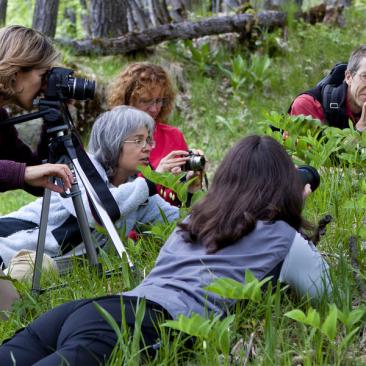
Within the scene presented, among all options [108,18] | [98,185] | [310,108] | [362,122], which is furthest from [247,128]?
[98,185]

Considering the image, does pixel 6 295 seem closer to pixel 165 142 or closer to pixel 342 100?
pixel 165 142

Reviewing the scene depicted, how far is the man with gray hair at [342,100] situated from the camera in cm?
500

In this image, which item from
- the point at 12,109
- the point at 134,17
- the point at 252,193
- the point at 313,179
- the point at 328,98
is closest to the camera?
the point at 252,193

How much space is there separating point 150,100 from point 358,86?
4.83 feet

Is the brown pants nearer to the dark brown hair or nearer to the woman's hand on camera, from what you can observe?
the dark brown hair

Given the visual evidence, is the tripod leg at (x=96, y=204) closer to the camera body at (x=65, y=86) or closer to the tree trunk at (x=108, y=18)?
the camera body at (x=65, y=86)

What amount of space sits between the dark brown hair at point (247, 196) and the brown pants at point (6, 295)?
1093 millimetres

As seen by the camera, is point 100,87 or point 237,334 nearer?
point 237,334

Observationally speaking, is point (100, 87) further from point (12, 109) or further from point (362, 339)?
point (362, 339)

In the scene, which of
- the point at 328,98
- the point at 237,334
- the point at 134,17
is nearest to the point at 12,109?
the point at 134,17

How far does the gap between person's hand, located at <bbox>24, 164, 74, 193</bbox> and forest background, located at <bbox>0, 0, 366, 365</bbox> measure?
430mm

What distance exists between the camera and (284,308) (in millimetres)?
2924

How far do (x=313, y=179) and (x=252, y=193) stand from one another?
638mm

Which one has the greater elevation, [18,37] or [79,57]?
[18,37]
